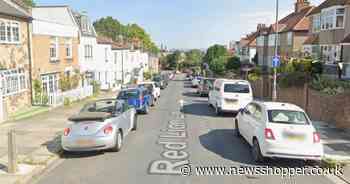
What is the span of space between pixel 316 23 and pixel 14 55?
27.8 m

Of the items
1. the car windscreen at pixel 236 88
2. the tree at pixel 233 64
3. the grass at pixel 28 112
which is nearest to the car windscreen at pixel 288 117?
the car windscreen at pixel 236 88

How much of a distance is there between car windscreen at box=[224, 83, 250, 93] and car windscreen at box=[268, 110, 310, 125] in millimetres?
7296

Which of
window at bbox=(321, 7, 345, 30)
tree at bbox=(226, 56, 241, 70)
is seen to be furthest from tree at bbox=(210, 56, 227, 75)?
window at bbox=(321, 7, 345, 30)

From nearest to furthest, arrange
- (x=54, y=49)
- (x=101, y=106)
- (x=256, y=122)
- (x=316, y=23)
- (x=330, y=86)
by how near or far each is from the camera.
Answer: (x=256, y=122) < (x=101, y=106) < (x=330, y=86) < (x=54, y=49) < (x=316, y=23)

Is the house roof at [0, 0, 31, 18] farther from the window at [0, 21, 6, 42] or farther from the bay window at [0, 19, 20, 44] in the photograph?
the window at [0, 21, 6, 42]

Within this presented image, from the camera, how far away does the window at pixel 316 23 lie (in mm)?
28344

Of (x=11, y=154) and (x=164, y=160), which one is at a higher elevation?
(x=11, y=154)

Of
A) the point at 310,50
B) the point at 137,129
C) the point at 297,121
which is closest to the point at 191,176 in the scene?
the point at 297,121

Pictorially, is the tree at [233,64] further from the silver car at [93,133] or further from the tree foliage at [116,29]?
the tree foliage at [116,29]

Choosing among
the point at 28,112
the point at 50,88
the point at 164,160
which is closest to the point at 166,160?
the point at 164,160

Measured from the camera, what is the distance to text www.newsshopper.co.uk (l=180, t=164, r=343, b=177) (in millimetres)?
7062

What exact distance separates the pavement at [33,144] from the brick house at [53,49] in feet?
17.0

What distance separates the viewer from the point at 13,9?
1730 cm

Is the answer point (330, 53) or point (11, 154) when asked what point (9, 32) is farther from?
point (330, 53)
